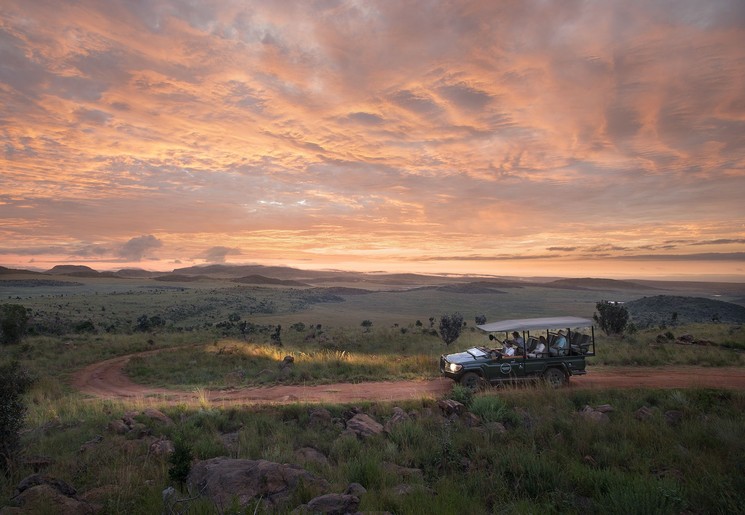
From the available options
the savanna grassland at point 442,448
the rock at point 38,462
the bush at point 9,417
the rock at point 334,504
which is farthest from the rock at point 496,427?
the bush at point 9,417

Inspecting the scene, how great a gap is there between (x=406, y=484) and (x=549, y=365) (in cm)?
935

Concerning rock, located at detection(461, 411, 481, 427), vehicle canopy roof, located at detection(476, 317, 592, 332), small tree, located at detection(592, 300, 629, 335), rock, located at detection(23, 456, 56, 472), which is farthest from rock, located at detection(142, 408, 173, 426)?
small tree, located at detection(592, 300, 629, 335)

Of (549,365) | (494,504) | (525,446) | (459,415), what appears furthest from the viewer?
(549,365)

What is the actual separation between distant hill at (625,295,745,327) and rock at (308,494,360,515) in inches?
2710

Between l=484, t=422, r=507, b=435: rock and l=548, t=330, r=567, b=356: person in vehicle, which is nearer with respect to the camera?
l=484, t=422, r=507, b=435: rock

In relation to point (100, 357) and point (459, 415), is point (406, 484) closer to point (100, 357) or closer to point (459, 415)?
point (459, 415)

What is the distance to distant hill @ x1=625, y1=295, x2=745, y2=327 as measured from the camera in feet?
204

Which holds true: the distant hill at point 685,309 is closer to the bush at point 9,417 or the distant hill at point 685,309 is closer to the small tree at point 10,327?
the bush at point 9,417

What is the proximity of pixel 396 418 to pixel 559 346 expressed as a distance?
7.47 meters

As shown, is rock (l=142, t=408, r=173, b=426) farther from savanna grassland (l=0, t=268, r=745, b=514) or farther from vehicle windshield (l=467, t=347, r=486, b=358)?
vehicle windshield (l=467, t=347, r=486, b=358)

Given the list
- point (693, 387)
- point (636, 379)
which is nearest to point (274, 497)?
point (693, 387)

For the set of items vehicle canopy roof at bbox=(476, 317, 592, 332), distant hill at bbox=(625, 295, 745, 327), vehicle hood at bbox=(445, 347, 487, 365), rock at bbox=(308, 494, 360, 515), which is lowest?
distant hill at bbox=(625, 295, 745, 327)

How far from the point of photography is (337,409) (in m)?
11.9

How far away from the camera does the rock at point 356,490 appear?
6.29m
